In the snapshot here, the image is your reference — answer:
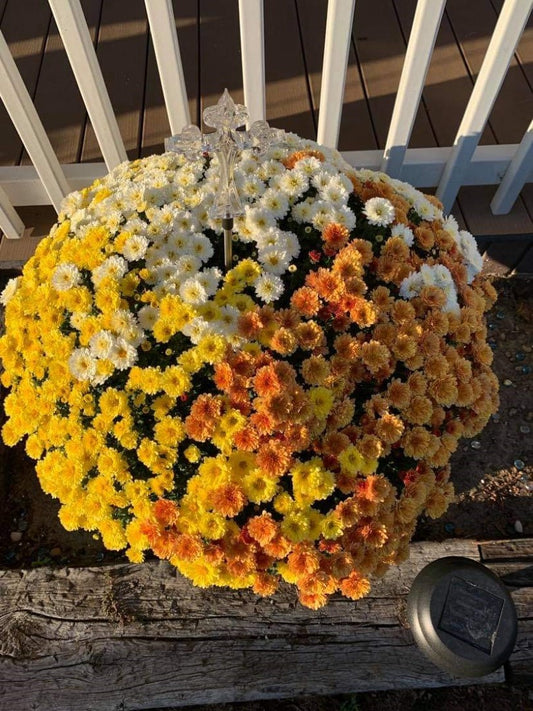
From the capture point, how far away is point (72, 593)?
1824 mm

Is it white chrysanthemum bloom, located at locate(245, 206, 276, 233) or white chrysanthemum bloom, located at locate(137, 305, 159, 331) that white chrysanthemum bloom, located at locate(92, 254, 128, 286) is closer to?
white chrysanthemum bloom, located at locate(137, 305, 159, 331)

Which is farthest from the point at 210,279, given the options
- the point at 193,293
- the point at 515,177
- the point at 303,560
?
the point at 515,177

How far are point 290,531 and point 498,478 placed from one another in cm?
134

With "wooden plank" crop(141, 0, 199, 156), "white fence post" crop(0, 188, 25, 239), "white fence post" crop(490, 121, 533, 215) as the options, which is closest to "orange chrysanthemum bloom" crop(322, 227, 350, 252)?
"white fence post" crop(490, 121, 533, 215)

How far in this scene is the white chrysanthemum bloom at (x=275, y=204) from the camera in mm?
1616

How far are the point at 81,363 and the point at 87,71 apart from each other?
1217 mm

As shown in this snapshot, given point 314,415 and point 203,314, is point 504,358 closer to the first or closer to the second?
point 314,415

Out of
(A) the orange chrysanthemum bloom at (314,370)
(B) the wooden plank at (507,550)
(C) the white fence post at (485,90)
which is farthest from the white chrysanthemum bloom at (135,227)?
(B) the wooden plank at (507,550)

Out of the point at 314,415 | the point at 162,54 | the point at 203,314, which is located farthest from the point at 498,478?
the point at 162,54

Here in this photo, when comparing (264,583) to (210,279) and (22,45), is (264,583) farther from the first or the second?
(22,45)

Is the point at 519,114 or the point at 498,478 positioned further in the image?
the point at 519,114

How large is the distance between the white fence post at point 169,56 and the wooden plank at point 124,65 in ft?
1.90

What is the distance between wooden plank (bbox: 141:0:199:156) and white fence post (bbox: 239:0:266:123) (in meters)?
0.72

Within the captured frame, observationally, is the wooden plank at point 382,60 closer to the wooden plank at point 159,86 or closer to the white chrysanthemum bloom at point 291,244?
the wooden plank at point 159,86
